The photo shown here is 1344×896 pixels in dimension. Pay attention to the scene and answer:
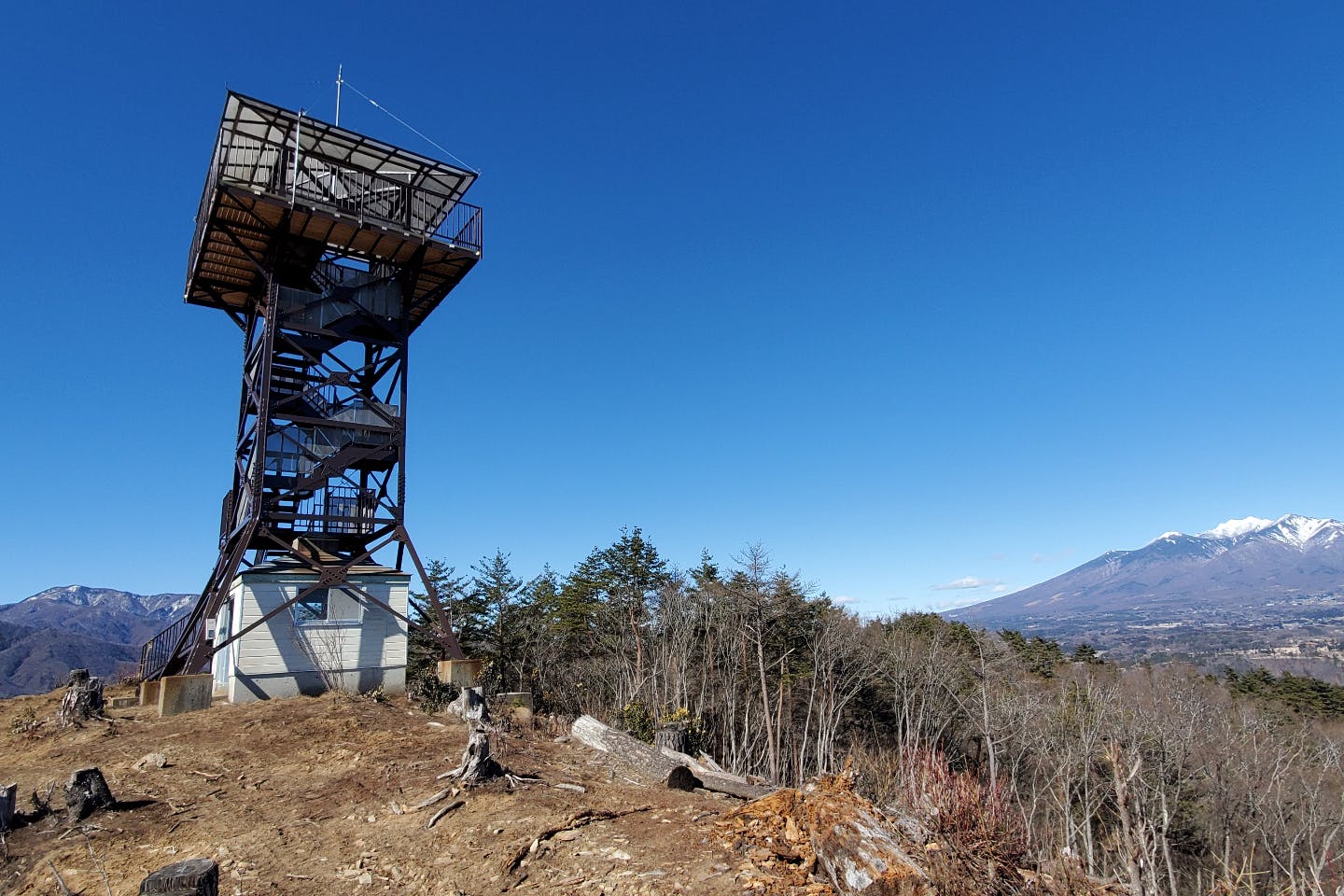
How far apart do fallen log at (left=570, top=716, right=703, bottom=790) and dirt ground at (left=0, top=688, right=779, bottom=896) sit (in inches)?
12.5

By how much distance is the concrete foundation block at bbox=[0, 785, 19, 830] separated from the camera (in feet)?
27.3

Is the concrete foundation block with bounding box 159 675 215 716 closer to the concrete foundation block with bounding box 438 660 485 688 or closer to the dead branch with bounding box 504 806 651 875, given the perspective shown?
the concrete foundation block with bounding box 438 660 485 688

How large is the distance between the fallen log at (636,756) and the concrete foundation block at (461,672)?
6880 millimetres

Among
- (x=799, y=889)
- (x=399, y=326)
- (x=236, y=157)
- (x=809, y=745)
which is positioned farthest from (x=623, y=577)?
(x=799, y=889)

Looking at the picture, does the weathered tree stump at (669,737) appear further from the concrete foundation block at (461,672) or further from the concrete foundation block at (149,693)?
the concrete foundation block at (149,693)

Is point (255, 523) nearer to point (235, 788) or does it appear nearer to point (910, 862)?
point (235, 788)

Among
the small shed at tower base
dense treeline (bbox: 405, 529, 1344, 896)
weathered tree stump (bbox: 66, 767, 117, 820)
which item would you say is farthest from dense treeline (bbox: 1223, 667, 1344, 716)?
weathered tree stump (bbox: 66, 767, 117, 820)

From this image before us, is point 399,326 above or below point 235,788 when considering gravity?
above

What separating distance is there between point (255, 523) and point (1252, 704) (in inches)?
1973

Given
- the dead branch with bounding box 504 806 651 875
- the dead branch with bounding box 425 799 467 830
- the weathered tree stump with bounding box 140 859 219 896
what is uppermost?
the weathered tree stump with bounding box 140 859 219 896

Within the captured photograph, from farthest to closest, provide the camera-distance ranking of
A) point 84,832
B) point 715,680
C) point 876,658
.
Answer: point 876,658 < point 715,680 < point 84,832

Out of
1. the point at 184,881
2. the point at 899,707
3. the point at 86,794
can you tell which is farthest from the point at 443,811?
the point at 899,707

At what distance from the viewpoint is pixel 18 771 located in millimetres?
11430

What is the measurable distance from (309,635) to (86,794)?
33.4 ft
